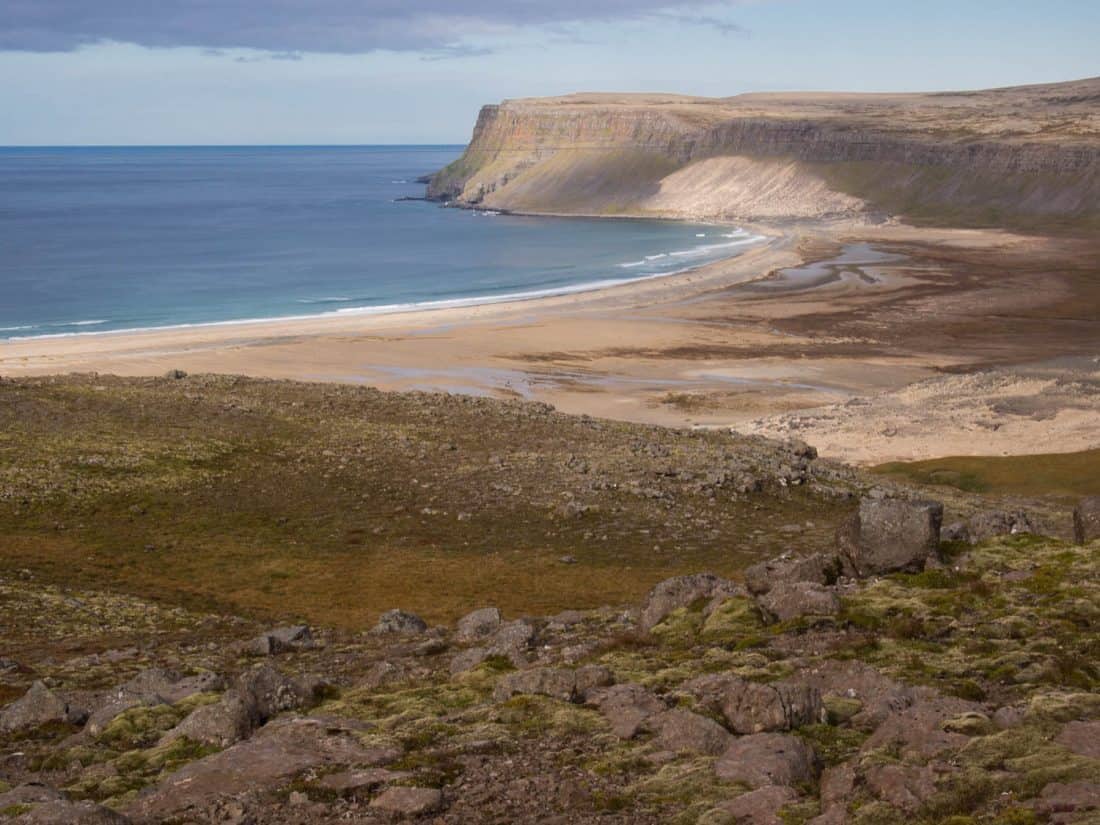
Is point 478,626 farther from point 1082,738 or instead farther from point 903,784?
point 1082,738

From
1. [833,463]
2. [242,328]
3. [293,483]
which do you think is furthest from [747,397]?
[242,328]

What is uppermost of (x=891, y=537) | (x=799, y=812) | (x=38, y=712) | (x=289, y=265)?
(x=289, y=265)

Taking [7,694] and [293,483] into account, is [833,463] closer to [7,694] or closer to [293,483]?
[293,483]

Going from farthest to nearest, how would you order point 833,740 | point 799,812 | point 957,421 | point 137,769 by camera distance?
point 957,421 → point 137,769 → point 833,740 → point 799,812

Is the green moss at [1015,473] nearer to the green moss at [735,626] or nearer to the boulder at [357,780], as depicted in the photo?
the green moss at [735,626]

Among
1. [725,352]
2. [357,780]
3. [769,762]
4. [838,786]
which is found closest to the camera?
[838,786]

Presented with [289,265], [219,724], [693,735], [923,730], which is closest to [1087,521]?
[923,730]

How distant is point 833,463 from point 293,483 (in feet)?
64.3

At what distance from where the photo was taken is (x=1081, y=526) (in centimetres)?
2309

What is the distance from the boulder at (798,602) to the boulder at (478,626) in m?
4.74

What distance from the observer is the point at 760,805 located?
11672mm

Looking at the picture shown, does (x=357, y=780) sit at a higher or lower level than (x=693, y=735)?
lower

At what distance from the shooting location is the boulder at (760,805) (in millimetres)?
11469

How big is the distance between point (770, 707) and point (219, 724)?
682cm
